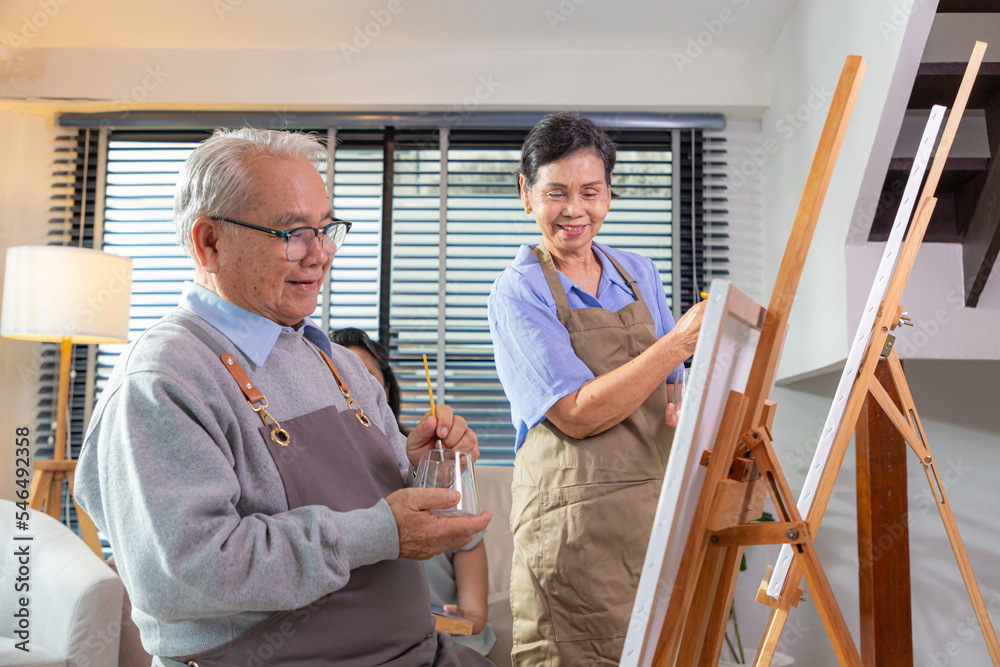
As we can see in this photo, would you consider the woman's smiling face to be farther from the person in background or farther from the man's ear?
the person in background

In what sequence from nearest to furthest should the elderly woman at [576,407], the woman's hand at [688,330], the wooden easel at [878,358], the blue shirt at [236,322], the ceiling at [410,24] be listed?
1. the blue shirt at [236,322]
2. the woman's hand at [688,330]
3. the elderly woman at [576,407]
4. the wooden easel at [878,358]
5. the ceiling at [410,24]

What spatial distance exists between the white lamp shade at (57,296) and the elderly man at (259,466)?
1960mm

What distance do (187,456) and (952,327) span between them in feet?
6.61

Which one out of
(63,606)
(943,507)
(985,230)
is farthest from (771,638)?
(63,606)

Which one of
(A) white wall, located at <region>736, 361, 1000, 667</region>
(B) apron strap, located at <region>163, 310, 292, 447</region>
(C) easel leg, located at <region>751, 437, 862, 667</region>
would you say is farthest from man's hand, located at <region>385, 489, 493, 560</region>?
(A) white wall, located at <region>736, 361, 1000, 667</region>

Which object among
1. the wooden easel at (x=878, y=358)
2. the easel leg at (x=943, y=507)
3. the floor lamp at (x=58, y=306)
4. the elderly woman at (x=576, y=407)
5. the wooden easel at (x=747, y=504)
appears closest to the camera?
the wooden easel at (x=747, y=504)

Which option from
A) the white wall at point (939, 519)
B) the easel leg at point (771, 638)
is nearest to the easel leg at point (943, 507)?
the easel leg at point (771, 638)

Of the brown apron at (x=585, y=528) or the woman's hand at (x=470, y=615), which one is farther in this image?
the woman's hand at (x=470, y=615)

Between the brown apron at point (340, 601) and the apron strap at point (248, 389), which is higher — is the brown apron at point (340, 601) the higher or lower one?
the lower one

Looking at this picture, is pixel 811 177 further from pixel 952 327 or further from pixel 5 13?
pixel 5 13

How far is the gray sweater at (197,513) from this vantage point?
0.87m

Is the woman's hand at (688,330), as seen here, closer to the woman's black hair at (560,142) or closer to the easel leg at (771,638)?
the woman's black hair at (560,142)

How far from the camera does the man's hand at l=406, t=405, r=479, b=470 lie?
50.3 inches

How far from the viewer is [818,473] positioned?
1497 mm
